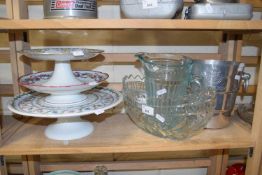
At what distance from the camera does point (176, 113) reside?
65 cm

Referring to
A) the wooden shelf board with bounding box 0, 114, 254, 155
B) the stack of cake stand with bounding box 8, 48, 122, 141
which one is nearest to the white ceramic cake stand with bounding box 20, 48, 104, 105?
the stack of cake stand with bounding box 8, 48, 122, 141

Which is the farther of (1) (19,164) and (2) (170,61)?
(1) (19,164)

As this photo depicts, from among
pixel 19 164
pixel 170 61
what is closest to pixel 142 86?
pixel 170 61

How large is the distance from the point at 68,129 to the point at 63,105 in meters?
0.08

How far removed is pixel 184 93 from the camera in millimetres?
693

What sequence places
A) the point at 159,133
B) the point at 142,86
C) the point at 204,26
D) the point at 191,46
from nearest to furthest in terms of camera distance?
the point at 204,26
the point at 159,133
the point at 142,86
the point at 191,46

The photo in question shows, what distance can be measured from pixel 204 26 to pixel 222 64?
0.62 feet

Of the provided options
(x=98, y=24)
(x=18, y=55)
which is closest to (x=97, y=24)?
(x=98, y=24)

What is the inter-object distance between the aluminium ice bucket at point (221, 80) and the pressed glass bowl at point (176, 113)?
0.13 ft

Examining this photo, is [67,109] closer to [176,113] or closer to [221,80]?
[176,113]

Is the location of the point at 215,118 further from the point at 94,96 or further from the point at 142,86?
the point at 94,96

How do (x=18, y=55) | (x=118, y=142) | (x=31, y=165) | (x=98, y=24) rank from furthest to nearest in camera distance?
1. (x=31, y=165)
2. (x=18, y=55)
3. (x=118, y=142)
4. (x=98, y=24)

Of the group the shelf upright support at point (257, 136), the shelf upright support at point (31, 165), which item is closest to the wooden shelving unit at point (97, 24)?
the shelf upright support at point (257, 136)

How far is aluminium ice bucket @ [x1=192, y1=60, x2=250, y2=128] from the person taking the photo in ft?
2.20
